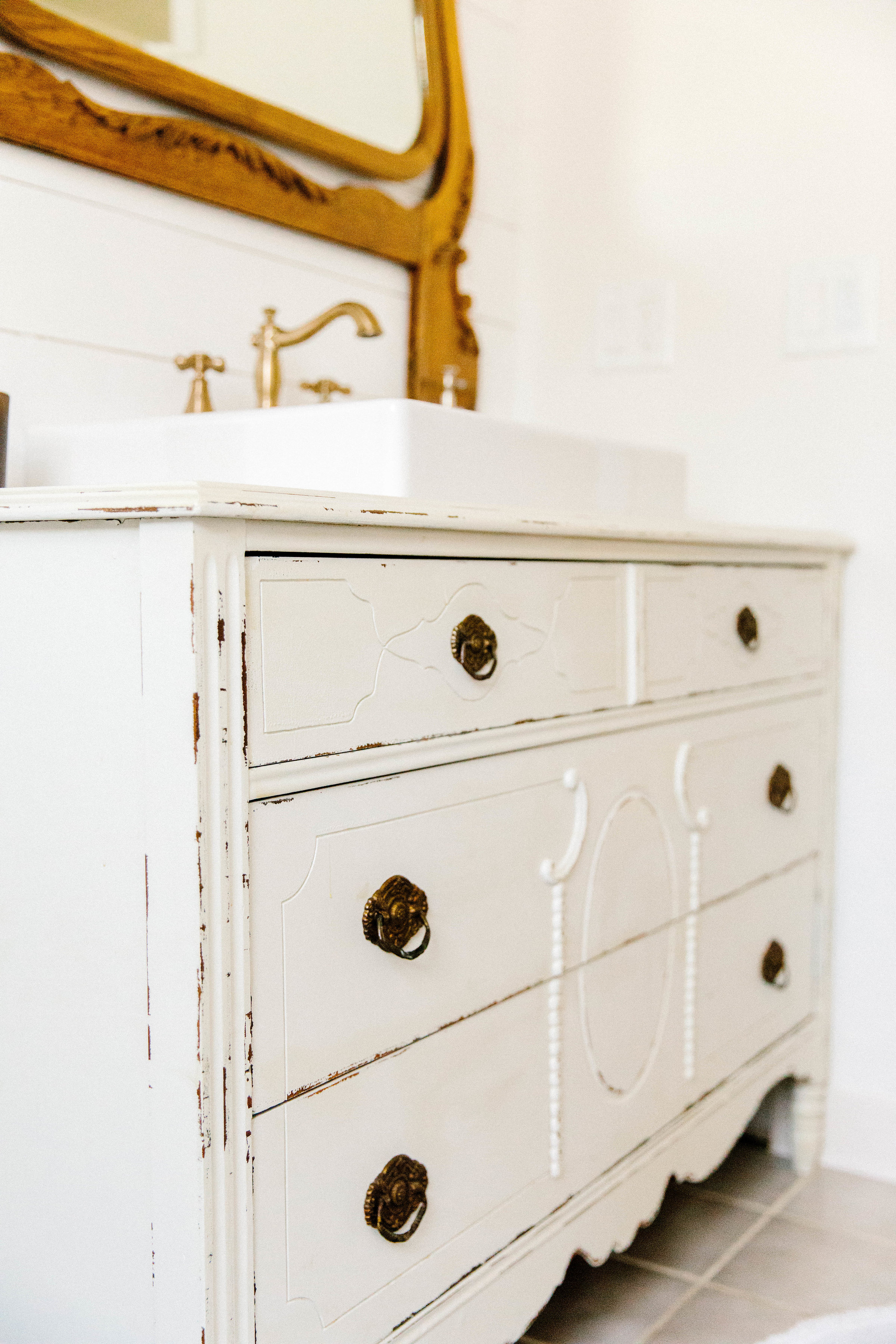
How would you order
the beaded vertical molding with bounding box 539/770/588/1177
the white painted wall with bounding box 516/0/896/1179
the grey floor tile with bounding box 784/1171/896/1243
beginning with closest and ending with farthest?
the beaded vertical molding with bounding box 539/770/588/1177 < the grey floor tile with bounding box 784/1171/896/1243 < the white painted wall with bounding box 516/0/896/1179

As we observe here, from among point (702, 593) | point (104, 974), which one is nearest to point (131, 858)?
point (104, 974)

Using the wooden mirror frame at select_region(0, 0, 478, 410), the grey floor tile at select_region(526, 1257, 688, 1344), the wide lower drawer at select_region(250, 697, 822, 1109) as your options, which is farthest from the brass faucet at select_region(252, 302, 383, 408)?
the grey floor tile at select_region(526, 1257, 688, 1344)

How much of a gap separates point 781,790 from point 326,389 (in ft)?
2.52

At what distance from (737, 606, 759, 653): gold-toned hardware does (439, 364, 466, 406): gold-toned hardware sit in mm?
434

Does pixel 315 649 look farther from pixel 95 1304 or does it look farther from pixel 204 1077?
pixel 95 1304

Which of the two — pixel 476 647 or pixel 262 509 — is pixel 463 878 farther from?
pixel 262 509

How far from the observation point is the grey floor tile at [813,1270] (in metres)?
1.38

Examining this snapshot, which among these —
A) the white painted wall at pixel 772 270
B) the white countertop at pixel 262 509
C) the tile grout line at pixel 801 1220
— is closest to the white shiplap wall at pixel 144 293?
the white painted wall at pixel 772 270

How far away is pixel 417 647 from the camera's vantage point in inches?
35.3

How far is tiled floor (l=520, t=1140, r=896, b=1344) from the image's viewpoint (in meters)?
1.33

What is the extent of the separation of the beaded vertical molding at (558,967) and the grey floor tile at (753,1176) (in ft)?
2.19

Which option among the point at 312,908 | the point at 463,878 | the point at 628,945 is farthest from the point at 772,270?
the point at 312,908

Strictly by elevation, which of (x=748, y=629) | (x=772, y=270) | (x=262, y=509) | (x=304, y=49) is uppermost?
(x=304, y=49)

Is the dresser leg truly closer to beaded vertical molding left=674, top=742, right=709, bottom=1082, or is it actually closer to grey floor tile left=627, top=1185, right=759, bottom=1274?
grey floor tile left=627, top=1185, right=759, bottom=1274
